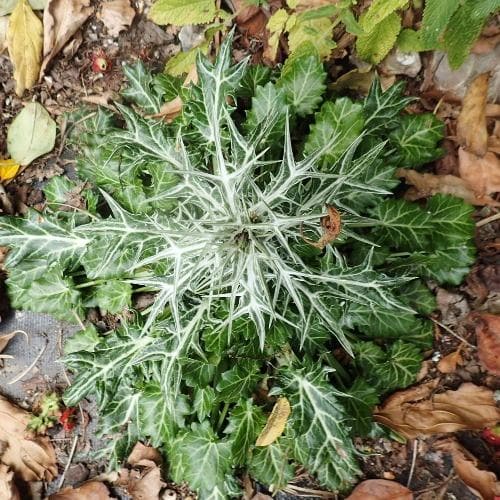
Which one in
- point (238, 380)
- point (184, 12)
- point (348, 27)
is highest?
point (184, 12)

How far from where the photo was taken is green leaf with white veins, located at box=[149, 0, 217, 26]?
6.00 ft

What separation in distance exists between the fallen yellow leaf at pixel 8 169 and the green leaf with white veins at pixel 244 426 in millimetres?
1086

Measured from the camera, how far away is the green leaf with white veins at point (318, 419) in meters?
1.52

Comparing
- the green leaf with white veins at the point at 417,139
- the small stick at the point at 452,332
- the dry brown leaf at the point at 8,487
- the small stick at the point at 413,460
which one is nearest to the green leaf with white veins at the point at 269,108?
the green leaf with white veins at the point at 417,139

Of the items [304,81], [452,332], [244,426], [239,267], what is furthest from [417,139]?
[244,426]

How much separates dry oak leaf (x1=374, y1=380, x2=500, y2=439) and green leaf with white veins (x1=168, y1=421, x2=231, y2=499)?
48 centimetres

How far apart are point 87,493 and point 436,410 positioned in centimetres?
111

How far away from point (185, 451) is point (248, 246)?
2.28 feet

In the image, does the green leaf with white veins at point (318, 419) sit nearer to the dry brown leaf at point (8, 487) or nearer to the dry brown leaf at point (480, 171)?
the dry brown leaf at point (480, 171)

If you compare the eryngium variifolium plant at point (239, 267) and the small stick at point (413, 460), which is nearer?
the eryngium variifolium plant at point (239, 267)

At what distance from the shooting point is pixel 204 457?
167 cm

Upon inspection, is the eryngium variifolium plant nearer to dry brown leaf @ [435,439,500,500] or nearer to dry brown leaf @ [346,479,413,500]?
dry brown leaf @ [346,479,413,500]

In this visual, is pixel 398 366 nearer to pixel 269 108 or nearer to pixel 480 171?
pixel 480 171

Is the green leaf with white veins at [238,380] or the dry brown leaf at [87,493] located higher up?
the green leaf with white veins at [238,380]
